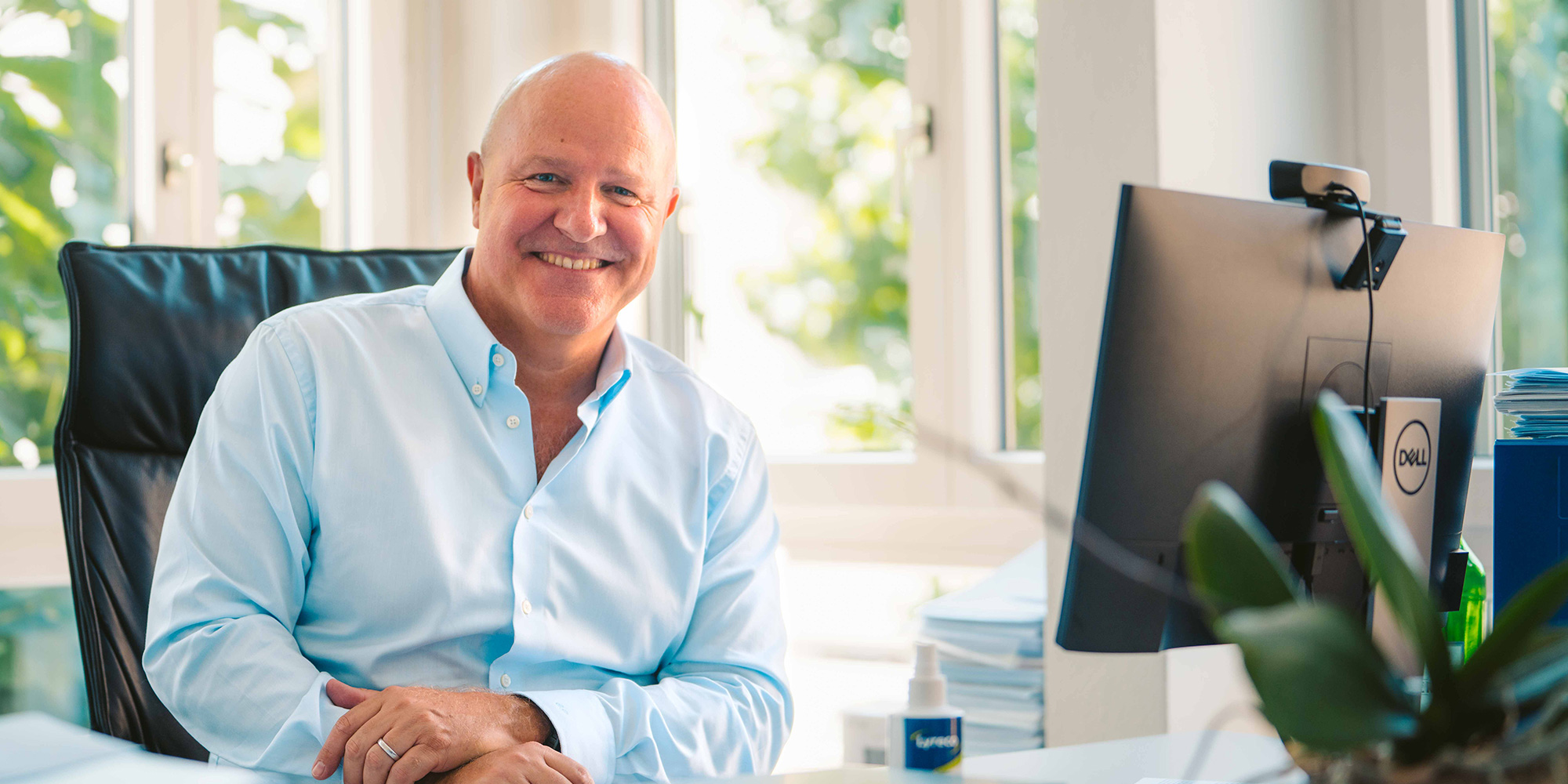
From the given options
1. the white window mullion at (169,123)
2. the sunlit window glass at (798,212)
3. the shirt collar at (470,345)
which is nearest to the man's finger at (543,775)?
the shirt collar at (470,345)

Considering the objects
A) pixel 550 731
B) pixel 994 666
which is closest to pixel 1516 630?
pixel 550 731

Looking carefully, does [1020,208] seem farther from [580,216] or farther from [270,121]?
[270,121]

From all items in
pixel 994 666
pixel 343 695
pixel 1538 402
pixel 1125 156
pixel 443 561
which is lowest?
pixel 994 666

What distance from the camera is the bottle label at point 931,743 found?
31.5 inches

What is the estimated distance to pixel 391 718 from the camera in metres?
1.01

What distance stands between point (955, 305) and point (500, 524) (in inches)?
45.6

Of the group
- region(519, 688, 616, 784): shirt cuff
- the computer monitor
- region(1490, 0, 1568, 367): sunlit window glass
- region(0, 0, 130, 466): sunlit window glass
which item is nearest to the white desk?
the computer monitor

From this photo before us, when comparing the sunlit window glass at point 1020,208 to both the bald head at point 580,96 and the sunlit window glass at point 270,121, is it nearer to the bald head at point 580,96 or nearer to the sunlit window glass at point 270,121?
the bald head at point 580,96

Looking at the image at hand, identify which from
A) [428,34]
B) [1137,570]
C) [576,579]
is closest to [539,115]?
[576,579]

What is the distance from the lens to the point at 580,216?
4.34 ft

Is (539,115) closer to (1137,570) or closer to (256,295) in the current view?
(256,295)

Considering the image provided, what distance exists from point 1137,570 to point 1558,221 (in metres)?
1.40

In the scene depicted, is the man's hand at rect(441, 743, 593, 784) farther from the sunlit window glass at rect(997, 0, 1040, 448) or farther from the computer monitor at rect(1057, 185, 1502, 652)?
the sunlit window glass at rect(997, 0, 1040, 448)

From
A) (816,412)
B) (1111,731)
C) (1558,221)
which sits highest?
(1558,221)
